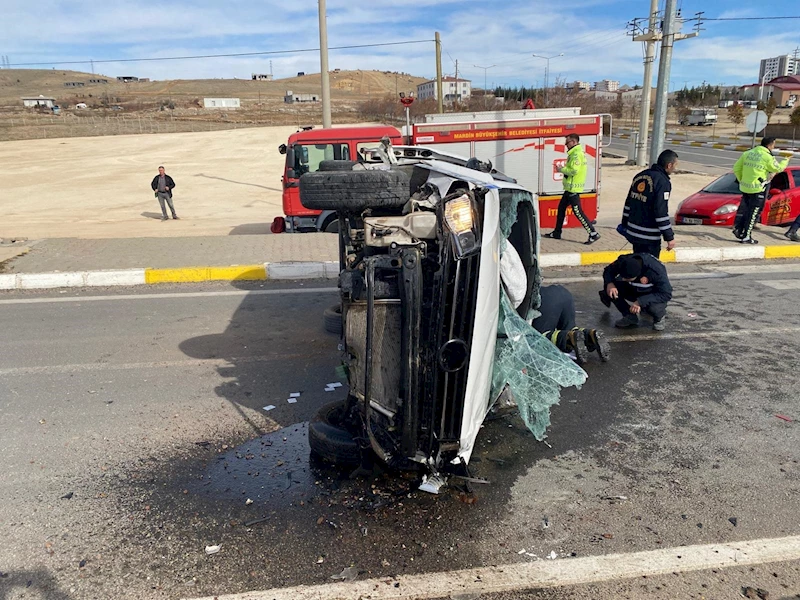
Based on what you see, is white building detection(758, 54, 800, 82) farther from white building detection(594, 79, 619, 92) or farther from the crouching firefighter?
the crouching firefighter

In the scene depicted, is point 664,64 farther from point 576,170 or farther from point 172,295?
point 172,295

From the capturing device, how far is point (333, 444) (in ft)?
12.2

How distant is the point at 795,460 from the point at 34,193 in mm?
25737

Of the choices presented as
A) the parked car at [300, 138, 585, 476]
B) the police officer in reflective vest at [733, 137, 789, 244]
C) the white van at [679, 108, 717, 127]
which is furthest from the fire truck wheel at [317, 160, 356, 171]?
the white van at [679, 108, 717, 127]

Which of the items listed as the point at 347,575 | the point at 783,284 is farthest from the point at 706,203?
the point at 347,575

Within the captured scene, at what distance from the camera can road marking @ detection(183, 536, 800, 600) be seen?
2.82 metres

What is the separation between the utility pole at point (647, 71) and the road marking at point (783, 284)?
56.9 feet

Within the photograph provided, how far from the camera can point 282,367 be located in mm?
5520

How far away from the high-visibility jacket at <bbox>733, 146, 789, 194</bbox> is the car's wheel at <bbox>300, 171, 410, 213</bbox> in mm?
9116

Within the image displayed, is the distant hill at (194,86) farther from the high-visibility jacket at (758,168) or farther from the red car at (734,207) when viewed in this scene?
the high-visibility jacket at (758,168)

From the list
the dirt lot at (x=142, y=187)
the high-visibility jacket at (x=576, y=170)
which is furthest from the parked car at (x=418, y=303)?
the dirt lot at (x=142, y=187)

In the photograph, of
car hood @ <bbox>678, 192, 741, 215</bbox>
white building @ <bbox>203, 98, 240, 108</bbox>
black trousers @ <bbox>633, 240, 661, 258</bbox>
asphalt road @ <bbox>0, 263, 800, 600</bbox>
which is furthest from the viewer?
white building @ <bbox>203, 98, 240, 108</bbox>

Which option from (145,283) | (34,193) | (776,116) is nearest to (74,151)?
(34,193)

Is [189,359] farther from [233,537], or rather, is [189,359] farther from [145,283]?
[145,283]
